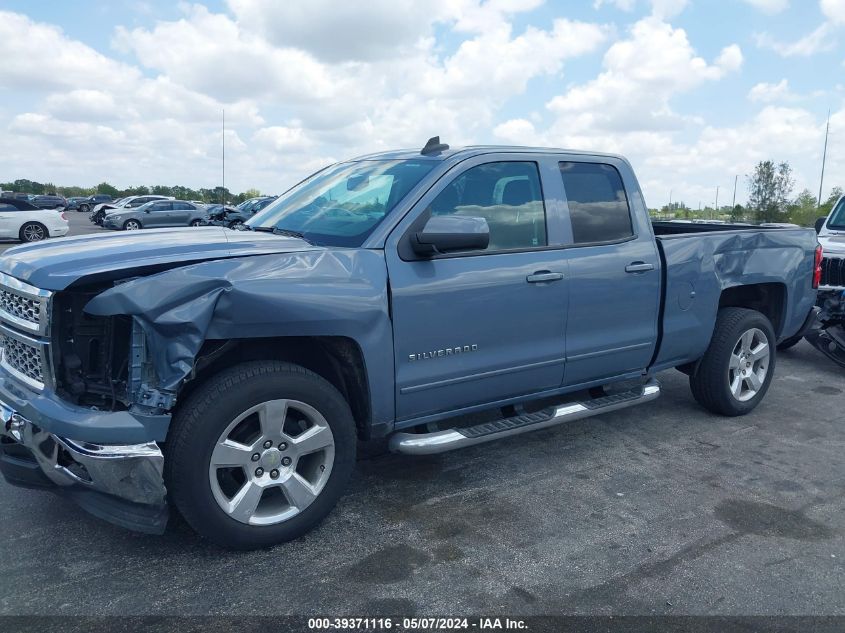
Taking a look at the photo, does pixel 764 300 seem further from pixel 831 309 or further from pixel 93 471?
pixel 93 471

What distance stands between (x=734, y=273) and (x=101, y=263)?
427 centimetres

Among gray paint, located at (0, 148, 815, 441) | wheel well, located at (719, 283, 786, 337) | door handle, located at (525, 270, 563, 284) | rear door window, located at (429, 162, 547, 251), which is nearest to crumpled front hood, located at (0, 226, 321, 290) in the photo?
gray paint, located at (0, 148, 815, 441)

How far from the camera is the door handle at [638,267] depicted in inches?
176

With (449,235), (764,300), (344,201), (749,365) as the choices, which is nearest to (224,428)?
(449,235)

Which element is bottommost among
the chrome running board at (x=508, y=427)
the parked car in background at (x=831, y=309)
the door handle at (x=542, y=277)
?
the chrome running board at (x=508, y=427)

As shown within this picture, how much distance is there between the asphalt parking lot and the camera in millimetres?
2918

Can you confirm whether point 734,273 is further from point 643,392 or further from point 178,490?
point 178,490

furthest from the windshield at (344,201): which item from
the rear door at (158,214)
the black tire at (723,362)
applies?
the rear door at (158,214)

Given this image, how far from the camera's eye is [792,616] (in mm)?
2854

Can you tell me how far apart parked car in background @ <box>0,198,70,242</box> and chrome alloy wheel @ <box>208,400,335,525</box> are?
19667 millimetres

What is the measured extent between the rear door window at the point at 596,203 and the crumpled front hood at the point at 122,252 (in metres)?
1.74

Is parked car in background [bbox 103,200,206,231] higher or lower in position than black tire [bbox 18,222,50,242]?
higher

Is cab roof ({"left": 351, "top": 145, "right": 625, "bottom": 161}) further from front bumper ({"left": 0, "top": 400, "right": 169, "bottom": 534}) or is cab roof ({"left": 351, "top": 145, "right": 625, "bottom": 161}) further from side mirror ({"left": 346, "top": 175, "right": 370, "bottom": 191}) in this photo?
Answer: front bumper ({"left": 0, "top": 400, "right": 169, "bottom": 534})

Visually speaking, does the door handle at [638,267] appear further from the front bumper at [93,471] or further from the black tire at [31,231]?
the black tire at [31,231]
